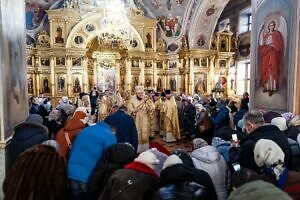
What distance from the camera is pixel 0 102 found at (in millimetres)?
3545

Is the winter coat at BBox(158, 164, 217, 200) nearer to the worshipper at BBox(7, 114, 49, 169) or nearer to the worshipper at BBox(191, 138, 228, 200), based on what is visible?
the worshipper at BBox(191, 138, 228, 200)

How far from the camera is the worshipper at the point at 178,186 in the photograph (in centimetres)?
169

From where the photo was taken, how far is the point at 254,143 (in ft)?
8.02

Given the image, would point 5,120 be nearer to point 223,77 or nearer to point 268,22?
point 268,22

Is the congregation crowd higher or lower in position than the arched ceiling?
lower

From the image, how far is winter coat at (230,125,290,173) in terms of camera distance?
94.7 inches

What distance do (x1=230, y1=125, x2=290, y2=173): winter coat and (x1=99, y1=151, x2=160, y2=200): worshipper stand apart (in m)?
0.89

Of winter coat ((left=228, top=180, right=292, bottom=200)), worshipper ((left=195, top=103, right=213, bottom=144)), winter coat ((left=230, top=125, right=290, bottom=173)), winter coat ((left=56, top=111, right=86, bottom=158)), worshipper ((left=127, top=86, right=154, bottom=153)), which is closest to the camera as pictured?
winter coat ((left=228, top=180, right=292, bottom=200))

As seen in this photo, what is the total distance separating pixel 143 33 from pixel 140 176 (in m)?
15.1

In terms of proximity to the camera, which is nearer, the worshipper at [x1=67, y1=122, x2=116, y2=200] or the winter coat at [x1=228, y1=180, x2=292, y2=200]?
the winter coat at [x1=228, y1=180, x2=292, y2=200]

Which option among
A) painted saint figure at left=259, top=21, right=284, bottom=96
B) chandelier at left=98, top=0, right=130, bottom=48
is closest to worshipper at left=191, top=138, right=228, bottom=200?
painted saint figure at left=259, top=21, right=284, bottom=96

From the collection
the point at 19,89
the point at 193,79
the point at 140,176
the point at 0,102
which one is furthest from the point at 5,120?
the point at 193,79

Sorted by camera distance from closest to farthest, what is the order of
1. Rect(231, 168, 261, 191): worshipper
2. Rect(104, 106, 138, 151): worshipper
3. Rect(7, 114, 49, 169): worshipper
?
1. Rect(231, 168, 261, 191): worshipper
2. Rect(7, 114, 49, 169): worshipper
3. Rect(104, 106, 138, 151): worshipper

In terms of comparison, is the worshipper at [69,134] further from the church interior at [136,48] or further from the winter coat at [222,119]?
the church interior at [136,48]
